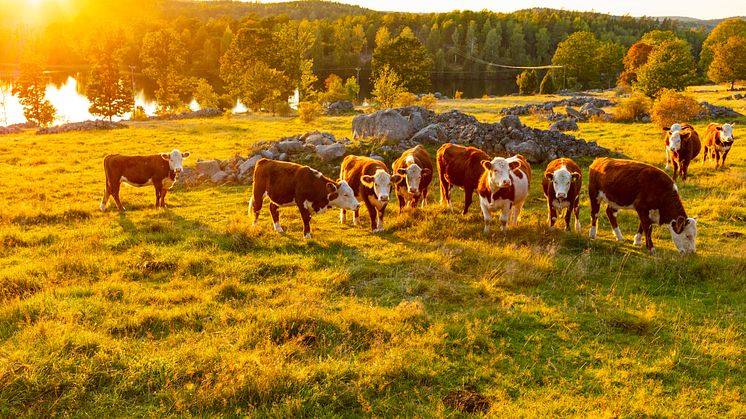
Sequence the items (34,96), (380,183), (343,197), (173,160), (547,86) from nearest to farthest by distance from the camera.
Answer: (380,183), (343,197), (173,160), (34,96), (547,86)

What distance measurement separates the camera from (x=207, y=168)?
20500mm

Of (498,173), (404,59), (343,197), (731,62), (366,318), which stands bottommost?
(366,318)

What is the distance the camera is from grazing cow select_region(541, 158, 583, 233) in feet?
→ 36.5

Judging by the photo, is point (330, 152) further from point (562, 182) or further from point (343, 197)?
point (562, 182)

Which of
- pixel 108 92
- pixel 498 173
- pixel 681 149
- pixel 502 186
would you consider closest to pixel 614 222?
pixel 502 186

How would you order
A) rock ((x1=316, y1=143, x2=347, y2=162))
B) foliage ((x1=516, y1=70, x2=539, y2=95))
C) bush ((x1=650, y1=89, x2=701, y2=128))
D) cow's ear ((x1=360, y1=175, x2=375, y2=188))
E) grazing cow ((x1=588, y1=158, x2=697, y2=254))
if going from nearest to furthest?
grazing cow ((x1=588, y1=158, x2=697, y2=254)) → cow's ear ((x1=360, y1=175, x2=375, y2=188)) → rock ((x1=316, y1=143, x2=347, y2=162)) → bush ((x1=650, y1=89, x2=701, y2=128)) → foliage ((x1=516, y1=70, x2=539, y2=95))

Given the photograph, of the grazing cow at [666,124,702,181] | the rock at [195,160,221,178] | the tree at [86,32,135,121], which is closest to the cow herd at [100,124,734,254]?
the rock at [195,160,221,178]

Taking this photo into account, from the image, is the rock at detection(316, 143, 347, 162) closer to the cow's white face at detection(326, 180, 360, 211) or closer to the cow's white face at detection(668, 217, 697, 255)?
the cow's white face at detection(326, 180, 360, 211)

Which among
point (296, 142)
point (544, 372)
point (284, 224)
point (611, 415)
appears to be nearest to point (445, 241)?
point (284, 224)

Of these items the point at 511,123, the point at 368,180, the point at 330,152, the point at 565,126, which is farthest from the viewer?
the point at 565,126

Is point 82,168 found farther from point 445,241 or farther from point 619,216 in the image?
point 619,216

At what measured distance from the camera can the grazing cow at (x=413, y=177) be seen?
13.0m

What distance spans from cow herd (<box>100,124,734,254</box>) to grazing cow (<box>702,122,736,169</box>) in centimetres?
1079

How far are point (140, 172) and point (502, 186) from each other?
36.8ft
